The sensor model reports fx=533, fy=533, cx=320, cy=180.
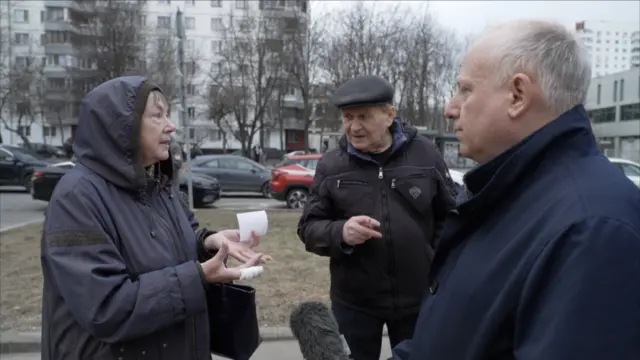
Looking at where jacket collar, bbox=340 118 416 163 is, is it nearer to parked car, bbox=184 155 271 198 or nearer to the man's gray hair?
the man's gray hair

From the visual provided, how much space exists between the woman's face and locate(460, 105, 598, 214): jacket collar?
1.36m

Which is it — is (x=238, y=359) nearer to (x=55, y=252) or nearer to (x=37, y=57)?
(x=55, y=252)

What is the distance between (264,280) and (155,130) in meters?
4.96

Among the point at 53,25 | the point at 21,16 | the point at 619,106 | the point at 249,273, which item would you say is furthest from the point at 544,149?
the point at 619,106

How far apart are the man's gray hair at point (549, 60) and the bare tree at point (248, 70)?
3816 cm

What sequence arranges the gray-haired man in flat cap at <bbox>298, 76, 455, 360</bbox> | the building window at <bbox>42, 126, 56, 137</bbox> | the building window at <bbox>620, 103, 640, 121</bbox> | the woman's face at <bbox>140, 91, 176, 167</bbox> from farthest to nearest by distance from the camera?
the building window at <bbox>620, 103, 640, 121</bbox>, the building window at <bbox>42, 126, 56, 137</bbox>, the gray-haired man in flat cap at <bbox>298, 76, 455, 360</bbox>, the woman's face at <bbox>140, 91, 176, 167</bbox>

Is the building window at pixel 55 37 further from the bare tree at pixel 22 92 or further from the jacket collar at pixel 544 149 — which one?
the jacket collar at pixel 544 149

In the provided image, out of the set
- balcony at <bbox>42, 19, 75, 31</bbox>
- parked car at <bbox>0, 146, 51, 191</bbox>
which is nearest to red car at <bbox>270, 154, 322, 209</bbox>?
parked car at <bbox>0, 146, 51, 191</bbox>

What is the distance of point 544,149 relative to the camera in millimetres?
1254

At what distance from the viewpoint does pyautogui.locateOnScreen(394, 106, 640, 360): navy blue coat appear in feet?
3.38

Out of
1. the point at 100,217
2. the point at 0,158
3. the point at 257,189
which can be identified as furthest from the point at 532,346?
the point at 0,158

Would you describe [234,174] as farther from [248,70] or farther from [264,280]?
[248,70]

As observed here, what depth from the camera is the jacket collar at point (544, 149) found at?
1.25 metres

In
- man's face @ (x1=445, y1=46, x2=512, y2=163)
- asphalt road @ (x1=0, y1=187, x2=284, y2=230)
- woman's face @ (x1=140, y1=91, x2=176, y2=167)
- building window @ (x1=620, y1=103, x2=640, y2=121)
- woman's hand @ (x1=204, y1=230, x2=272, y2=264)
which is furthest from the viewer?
building window @ (x1=620, y1=103, x2=640, y2=121)
